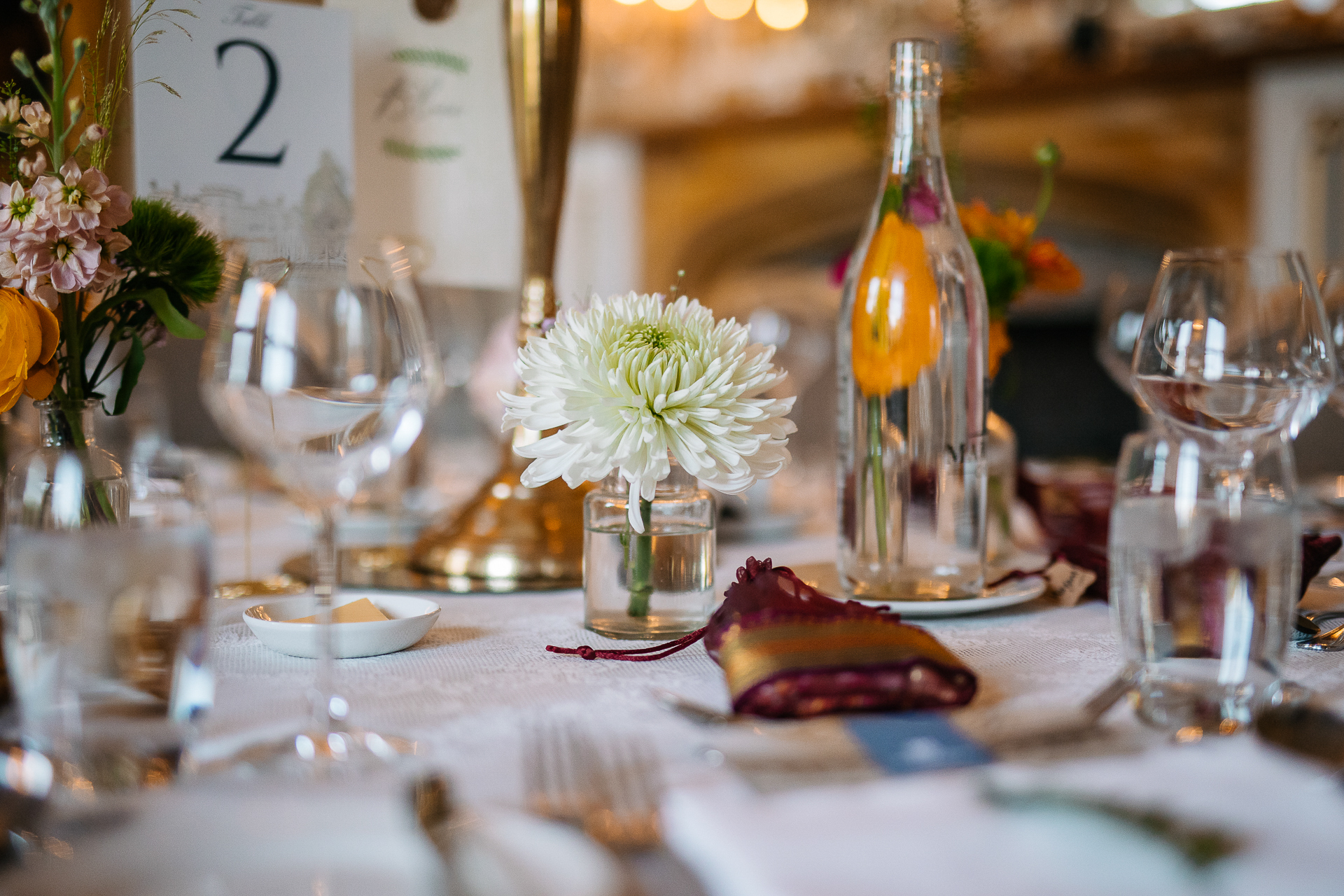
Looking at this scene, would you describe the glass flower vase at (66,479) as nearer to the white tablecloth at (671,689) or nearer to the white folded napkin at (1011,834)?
the white tablecloth at (671,689)

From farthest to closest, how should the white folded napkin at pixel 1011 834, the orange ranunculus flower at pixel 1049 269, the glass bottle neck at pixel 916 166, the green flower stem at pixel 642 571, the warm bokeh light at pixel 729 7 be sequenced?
1. the warm bokeh light at pixel 729 7
2. the orange ranunculus flower at pixel 1049 269
3. the glass bottle neck at pixel 916 166
4. the green flower stem at pixel 642 571
5. the white folded napkin at pixel 1011 834

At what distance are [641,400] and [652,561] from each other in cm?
12

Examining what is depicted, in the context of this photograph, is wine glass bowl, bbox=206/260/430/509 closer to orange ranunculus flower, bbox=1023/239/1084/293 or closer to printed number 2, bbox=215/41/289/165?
printed number 2, bbox=215/41/289/165

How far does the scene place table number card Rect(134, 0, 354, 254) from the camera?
88 centimetres

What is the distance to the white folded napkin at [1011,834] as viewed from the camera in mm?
324

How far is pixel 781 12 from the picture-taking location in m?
3.54

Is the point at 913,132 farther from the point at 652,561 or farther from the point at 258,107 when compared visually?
the point at 258,107

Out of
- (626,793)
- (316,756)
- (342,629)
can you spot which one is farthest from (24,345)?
(626,793)

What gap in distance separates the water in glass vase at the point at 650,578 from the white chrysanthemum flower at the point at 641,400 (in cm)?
3

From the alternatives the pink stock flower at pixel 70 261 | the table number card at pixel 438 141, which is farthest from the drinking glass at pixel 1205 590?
the table number card at pixel 438 141

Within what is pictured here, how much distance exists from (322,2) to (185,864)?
871 millimetres

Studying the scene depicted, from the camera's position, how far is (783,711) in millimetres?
483

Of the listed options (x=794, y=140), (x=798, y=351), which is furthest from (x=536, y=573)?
(x=794, y=140)

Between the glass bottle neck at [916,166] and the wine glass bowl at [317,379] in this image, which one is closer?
the wine glass bowl at [317,379]
